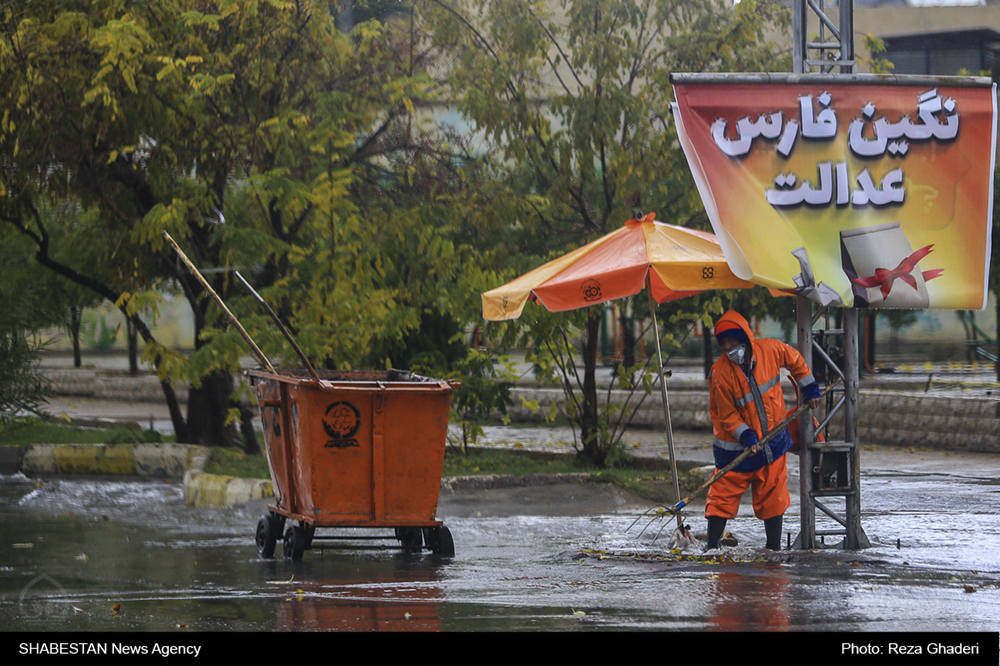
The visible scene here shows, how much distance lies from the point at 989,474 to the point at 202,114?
944cm

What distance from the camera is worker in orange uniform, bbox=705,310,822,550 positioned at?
Answer: 7566 millimetres

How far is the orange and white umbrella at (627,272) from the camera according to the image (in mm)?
7633

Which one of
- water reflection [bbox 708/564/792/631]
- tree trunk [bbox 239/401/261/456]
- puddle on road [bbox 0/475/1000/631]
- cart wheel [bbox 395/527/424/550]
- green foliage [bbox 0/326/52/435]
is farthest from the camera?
green foliage [bbox 0/326/52/435]

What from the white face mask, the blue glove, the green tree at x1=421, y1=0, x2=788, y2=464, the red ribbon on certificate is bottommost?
the blue glove

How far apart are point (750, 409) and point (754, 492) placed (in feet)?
1.90

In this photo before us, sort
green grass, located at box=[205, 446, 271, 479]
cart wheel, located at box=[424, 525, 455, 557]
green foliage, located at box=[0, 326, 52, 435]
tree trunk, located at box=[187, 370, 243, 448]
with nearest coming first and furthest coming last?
cart wheel, located at box=[424, 525, 455, 557] < green grass, located at box=[205, 446, 271, 479] < tree trunk, located at box=[187, 370, 243, 448] < green foliage, located at box=[0, 326, 52, 435]

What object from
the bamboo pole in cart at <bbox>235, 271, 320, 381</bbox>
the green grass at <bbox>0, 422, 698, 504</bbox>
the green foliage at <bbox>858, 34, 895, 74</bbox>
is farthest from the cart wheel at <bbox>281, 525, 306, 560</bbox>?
the green foliage at <bbox>858, 34, 895, 74</bbox>

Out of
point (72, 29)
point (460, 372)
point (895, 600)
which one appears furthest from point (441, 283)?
point (895, 600)

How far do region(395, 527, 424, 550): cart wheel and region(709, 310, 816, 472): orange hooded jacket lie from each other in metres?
2.33

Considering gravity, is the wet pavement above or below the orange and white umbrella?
below

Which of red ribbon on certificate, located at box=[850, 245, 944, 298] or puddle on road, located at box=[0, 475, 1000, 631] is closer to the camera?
puddle on road, located at box=[0, 475, 1000, 631]

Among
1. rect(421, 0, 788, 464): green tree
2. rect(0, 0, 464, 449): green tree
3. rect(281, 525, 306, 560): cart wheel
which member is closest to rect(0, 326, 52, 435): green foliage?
rect(0, 0, 464, 449): green tree

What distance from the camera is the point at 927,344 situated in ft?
113

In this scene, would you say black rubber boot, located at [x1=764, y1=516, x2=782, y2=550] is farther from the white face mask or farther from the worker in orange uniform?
the white face mask
